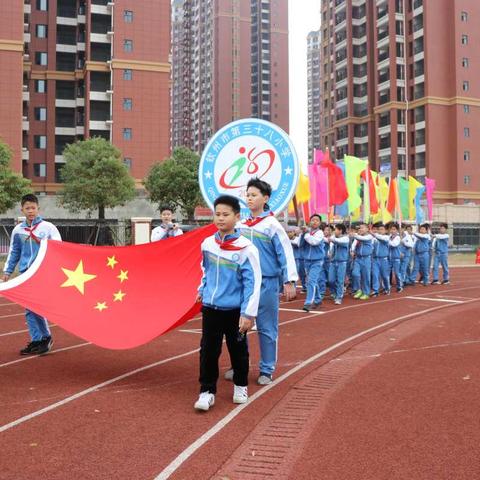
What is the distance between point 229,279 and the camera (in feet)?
16.6

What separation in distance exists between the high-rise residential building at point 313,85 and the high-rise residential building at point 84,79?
100 m

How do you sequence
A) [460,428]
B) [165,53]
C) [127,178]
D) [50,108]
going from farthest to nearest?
[50,108], [165,53], [127,178], [460,428]

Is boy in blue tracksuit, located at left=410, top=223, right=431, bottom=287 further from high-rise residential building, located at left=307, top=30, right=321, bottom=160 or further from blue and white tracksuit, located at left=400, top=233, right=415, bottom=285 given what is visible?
high-rise residential building, located at left=307, top=30, right=321, bottom=160

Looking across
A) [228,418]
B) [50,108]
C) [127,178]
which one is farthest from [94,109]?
[228,418]

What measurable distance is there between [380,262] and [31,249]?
9954 mm

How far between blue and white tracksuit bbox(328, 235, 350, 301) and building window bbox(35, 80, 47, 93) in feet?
168

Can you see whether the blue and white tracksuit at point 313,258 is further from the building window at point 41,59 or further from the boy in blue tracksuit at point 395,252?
the building window at point 41,59

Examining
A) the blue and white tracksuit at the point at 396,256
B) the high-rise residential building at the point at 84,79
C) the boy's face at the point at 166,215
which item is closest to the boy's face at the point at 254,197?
the boy's face at the point at 166,215

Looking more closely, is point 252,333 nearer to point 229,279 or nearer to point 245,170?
point 245,170

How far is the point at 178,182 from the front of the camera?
4138 centimetres

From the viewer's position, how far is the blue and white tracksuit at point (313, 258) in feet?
37.2

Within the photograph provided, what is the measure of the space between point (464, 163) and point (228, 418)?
197ft

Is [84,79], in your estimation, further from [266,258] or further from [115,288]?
[266,258]

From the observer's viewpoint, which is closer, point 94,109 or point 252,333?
point 252,333
